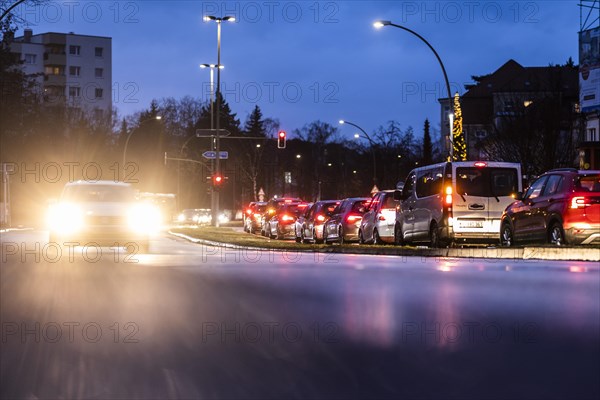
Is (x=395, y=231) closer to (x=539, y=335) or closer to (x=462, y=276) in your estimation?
(x=462, y=276)

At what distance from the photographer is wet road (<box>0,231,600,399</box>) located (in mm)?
7734

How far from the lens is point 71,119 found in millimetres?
128375

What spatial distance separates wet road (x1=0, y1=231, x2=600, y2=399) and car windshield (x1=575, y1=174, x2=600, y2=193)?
7765 mm

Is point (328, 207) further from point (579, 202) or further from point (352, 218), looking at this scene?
point (579, 202)

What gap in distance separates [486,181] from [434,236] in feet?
5.95

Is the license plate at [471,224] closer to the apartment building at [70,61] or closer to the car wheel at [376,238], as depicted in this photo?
the car wheel at [376,238]

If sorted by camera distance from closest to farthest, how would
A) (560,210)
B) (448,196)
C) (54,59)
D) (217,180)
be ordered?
(560,210)
(448,196)
(217,180)
(54,59)

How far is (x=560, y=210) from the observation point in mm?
22828

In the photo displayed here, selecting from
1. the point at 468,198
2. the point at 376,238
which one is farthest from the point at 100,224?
the point at 376,238

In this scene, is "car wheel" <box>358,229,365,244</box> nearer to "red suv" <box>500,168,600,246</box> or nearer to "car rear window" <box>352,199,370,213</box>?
"car rear window" <box>352,199,370,213</box>

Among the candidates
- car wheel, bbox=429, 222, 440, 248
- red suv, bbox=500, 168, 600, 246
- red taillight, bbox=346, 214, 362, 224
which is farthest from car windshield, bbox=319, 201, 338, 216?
red suv, bbox=500, 168, 600, 246

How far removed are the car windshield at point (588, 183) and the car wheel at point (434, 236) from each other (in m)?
4.88

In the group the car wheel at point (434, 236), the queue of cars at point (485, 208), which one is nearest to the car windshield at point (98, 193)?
the queue of cars at point (485, 208)

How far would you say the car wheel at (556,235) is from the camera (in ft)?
74.6
